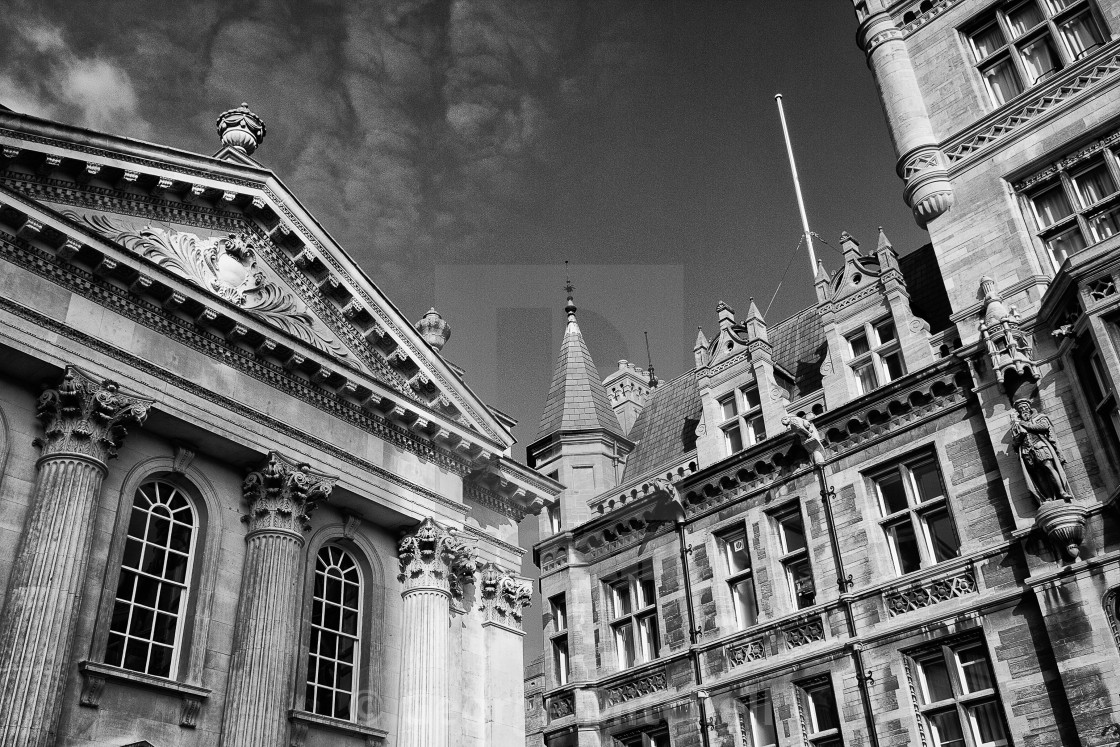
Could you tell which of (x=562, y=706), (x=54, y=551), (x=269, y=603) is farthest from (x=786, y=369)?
(x=54, y=551)

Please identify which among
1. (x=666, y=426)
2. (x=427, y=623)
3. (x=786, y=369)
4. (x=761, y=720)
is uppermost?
(x=666, y=426)

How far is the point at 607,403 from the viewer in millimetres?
37281

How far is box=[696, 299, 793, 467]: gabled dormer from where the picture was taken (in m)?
29.0

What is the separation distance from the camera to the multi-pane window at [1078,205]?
23.5 m

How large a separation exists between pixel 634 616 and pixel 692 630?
2.45 meters

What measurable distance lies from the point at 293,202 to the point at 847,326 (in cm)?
1460

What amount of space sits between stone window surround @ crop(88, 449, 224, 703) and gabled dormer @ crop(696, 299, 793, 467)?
14.7 metres

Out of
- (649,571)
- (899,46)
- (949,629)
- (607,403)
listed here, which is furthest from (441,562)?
(899,46)

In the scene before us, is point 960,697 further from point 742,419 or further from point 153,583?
point 153,583

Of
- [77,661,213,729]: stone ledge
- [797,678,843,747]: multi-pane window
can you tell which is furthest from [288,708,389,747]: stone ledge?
[797,678,843,747]: multi-pane window

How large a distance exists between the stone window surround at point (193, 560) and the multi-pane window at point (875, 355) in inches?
641

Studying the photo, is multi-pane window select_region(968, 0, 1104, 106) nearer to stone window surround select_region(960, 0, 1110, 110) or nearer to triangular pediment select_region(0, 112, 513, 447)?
stone window surround select_region(960, 0, 1110, 110)

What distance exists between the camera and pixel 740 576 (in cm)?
2731

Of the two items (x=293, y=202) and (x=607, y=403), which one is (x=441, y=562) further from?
(x=607, y=403)
